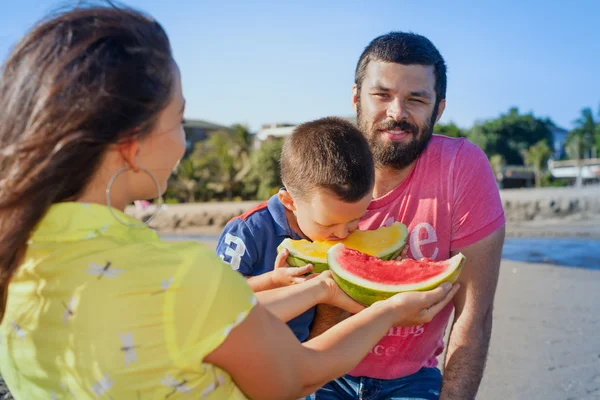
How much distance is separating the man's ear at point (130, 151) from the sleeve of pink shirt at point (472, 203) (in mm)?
1785

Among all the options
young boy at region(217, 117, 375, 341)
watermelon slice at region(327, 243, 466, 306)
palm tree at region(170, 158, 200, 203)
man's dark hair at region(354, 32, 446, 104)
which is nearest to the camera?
watermelon slice at region(327, 243, 466, 306)

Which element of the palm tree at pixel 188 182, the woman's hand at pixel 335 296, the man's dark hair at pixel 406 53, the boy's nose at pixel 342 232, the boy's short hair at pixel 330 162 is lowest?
the palm tree at pixel 188 182

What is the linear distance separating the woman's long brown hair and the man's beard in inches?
67.2

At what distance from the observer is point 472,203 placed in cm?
289

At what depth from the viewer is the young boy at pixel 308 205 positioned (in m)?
2.73

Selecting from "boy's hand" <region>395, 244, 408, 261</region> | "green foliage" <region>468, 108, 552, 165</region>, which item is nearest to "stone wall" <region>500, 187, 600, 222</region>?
"boy's hand" <region>395, 244, 408, 261</region>

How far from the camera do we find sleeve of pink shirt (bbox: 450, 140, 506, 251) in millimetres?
2875

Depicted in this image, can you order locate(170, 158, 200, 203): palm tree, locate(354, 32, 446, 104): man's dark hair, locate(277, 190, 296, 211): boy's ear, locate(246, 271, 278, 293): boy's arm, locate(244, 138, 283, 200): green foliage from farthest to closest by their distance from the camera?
locate(170, 158, 200, 203): palm tree
locate(244, 138, 283, 200): green foliage
locate(354, 32, 446, 104): man's dark hair
locate(277, 190, 296, 211): boy's ear
locate(246, 271, 278, 293): boy's arm

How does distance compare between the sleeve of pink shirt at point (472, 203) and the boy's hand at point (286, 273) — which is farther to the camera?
the sleeve of pink shirt at point (472, 203)

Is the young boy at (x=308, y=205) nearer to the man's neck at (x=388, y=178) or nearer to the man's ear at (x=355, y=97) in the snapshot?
the man's neck at (x=388, y=178)

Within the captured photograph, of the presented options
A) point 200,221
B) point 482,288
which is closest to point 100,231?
point 482,288

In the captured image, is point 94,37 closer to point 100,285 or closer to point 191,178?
point 100,285

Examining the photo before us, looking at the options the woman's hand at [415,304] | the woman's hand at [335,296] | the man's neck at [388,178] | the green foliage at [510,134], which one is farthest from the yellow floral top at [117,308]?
the green foliage at [510,134]

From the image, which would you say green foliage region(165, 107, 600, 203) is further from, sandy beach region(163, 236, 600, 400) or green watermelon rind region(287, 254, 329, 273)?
green watermelon rind region(287, 254, 329, 273)
